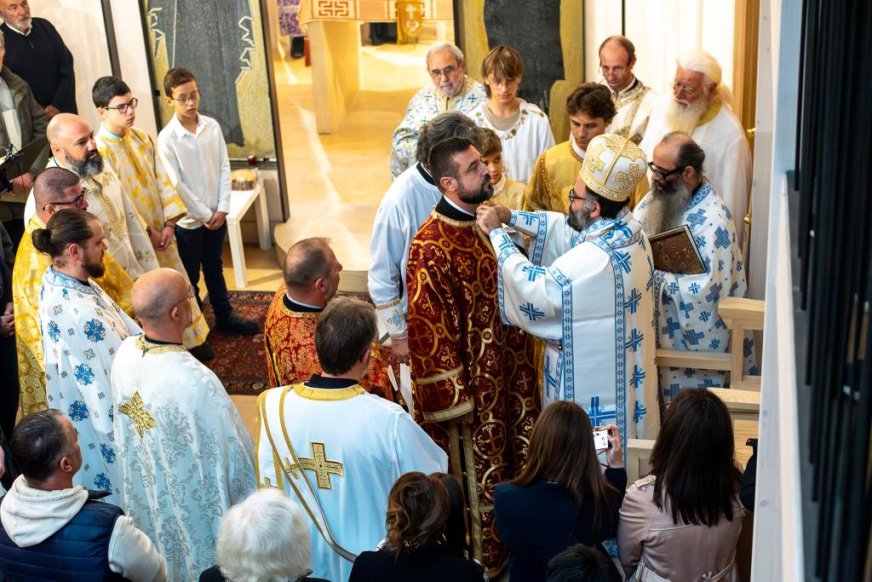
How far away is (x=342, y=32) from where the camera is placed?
11.7 m

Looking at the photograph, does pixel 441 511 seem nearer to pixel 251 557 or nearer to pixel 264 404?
pixel 251 557

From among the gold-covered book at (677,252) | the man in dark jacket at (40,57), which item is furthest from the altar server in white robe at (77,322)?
the man in dark jacket at (40,57)

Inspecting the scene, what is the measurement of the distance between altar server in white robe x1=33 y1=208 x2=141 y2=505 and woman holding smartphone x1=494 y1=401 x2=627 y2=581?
2107 mm

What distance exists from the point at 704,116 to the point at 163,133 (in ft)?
11.3

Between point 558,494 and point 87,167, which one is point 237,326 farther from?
point 558,494

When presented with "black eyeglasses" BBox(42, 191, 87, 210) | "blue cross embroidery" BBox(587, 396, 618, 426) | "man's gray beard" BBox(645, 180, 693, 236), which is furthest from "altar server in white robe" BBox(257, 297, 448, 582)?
"black eyeglasses" BBox(42, 191, 87, 210)

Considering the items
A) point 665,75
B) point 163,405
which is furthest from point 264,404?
point 665,75

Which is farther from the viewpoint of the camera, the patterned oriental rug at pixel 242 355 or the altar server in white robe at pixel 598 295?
the patterned oriental rug at pixel 242 355

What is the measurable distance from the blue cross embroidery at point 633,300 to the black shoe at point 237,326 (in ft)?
12.3

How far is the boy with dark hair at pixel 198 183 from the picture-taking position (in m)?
6.67

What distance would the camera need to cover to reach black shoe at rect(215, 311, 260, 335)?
7.11 m

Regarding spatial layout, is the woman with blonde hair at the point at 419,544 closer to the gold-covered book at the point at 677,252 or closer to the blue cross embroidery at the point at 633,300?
the blue cross embroidery at the point at 633,300

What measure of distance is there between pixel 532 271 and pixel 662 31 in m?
3.76

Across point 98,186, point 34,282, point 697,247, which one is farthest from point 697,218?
point 98,186
